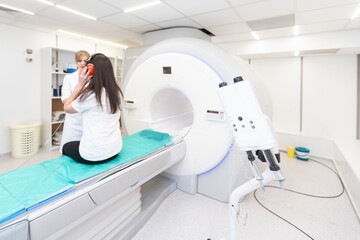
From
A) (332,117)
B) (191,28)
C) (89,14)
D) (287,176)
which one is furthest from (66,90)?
(332,117)

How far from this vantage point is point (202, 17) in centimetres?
245

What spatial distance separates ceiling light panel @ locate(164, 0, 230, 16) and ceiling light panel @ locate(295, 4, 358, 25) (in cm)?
91

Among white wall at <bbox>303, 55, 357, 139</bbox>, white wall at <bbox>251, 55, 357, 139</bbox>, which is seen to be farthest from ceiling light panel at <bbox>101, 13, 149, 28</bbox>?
white wall at <bbox>303, 55, 357, 139</bbox>

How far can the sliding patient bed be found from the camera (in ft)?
2.91

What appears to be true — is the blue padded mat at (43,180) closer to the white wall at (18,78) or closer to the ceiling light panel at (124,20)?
the ceiling light panel at (124,20)

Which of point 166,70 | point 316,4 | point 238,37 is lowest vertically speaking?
point 166,70

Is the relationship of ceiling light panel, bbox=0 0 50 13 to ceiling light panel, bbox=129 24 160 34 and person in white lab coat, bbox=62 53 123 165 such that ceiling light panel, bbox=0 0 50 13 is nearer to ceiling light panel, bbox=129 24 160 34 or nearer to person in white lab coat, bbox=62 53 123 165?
ceiling light panel, bbox=129 24 160 34

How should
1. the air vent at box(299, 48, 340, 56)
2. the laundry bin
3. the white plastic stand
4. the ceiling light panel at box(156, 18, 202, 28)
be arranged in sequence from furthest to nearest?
the laundry bin < the air vent at box(299, 48, 340, 56) < the ceiling light panel at box(156, 18, 202, 28) < the white plastic stand

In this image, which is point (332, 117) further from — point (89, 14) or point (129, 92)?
point (89, 14)

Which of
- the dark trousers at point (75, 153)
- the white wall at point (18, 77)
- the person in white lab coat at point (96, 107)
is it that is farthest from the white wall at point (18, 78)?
the person in white lab coat at point (96, 107)

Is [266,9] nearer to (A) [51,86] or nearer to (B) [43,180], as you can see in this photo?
(B) [43,180]

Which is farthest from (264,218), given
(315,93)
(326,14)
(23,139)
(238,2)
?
(23,139)

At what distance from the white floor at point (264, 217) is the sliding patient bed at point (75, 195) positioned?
30 cm

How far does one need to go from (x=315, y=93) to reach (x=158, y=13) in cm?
274
